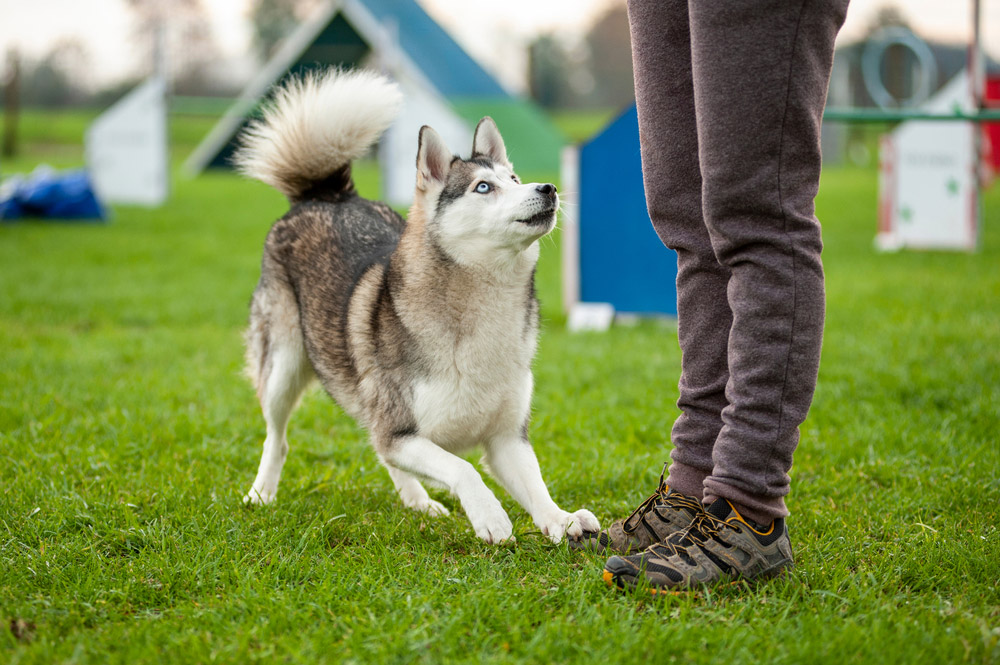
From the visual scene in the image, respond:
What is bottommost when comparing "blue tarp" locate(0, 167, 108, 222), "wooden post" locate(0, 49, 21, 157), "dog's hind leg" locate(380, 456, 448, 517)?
"dog's hind leg" locate(380, 456, 448, 517)

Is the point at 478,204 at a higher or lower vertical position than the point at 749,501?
higher

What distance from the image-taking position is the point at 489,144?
9.50 ft

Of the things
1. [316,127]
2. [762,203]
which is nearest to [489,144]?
[316,127]

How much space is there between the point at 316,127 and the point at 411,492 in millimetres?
1316

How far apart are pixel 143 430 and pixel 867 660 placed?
108 inches

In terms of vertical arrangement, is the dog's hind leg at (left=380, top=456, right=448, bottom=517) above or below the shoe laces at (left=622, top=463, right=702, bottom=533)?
below

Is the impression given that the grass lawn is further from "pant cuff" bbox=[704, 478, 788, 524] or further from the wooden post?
the wooden post

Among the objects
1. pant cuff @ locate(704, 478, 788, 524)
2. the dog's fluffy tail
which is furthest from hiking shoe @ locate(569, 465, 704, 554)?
the dog's fluffy tail

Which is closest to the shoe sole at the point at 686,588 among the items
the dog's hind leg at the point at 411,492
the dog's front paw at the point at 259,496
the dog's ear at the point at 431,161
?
the dog's hind leg at the point at 411,492

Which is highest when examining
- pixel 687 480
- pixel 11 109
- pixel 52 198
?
pixel 11 109

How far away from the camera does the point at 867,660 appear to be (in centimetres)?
168

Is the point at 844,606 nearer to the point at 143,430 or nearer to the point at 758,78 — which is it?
the point at 758,78

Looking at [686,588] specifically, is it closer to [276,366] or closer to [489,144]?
[489,144]

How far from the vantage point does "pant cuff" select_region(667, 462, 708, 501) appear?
2.22 m
